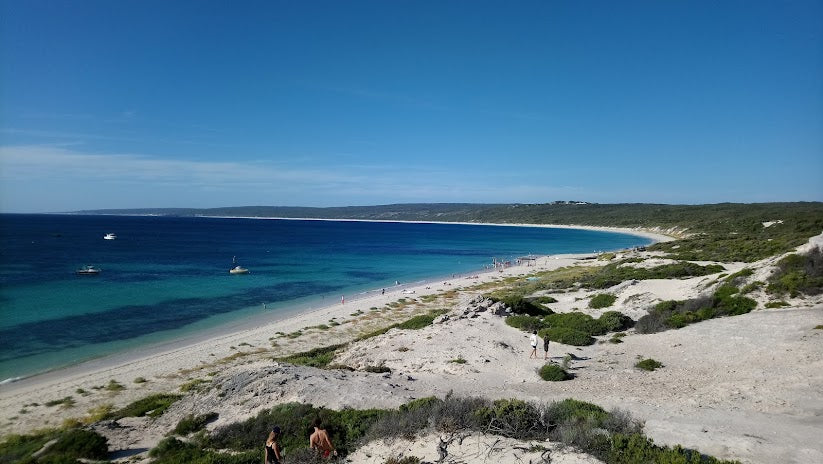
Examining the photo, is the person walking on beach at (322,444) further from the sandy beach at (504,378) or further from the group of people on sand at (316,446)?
the sandy beach at (504,378)

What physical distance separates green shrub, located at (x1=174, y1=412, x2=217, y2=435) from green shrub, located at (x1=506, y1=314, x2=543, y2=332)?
51.1ft

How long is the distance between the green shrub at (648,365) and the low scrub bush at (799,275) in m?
11.7

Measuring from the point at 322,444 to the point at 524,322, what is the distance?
53.1 feet

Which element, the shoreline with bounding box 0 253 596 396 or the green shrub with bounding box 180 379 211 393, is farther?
the shoreline with bounding box 0 253 596 396

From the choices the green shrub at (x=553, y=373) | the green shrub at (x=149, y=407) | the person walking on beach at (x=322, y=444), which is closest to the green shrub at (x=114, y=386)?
the green shrub at (x=149, y=407)

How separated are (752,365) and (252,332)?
89.2ft

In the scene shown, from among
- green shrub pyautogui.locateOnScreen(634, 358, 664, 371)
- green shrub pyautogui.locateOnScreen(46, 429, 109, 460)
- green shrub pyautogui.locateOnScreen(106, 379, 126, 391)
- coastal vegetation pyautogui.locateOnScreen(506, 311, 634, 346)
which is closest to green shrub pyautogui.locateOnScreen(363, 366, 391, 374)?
coastal vegetation pyautogui.locateOnScreen(506, 311, 634, 346)

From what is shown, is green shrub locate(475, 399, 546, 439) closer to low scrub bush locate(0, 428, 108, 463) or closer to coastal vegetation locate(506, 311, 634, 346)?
low scrub bush locate(0, 428, 108, 463)

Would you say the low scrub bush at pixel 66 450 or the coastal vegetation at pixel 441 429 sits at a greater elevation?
the coastal vegetation at pixel 441 429

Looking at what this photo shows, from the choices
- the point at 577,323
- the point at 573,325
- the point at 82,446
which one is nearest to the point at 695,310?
the point at 577,323

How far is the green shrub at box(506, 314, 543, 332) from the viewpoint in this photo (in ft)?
76.8

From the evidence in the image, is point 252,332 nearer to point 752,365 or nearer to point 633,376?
point 633,376

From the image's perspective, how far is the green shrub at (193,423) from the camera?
12.5 m

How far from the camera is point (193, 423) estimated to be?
41.6 feet
